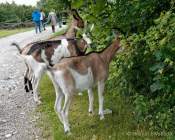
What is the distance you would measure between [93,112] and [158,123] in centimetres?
246

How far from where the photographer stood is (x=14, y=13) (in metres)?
66.5

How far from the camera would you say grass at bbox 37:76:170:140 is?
7.96 m

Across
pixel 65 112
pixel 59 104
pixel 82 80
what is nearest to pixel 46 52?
pixel 59 104

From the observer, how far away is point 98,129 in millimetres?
8523

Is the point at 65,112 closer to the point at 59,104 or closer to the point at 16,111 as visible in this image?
the point at 59,104

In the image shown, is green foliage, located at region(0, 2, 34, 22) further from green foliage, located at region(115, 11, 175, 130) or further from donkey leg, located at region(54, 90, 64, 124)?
green foliage, located at region(115, 11, 175, 130)

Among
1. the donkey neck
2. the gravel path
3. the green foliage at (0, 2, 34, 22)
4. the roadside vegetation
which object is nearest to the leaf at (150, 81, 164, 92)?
the roadside vegetation

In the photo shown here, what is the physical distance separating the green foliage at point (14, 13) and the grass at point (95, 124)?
54583 millimetres

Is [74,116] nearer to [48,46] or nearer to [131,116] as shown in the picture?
[131,116]

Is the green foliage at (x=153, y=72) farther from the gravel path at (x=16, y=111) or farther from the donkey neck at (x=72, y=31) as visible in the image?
the donkey neck at (x=72, y=31)

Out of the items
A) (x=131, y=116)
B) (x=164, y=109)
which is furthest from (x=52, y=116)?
(x=164, y=109)

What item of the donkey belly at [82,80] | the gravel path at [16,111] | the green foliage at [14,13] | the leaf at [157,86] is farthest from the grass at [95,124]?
the green foliage at [14,13]

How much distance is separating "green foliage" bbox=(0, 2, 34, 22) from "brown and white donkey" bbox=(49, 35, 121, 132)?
2191 inches

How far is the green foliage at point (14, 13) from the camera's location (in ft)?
212
